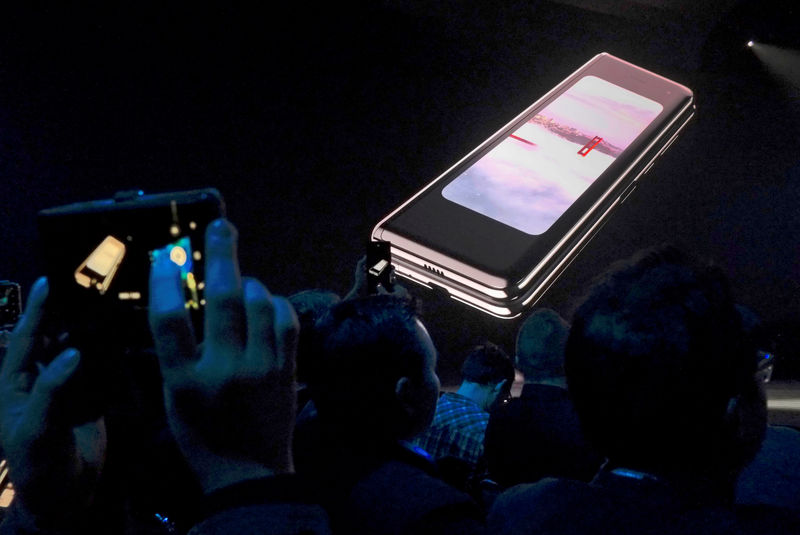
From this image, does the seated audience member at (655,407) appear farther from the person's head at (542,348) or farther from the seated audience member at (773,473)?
the person's head at (542,348)

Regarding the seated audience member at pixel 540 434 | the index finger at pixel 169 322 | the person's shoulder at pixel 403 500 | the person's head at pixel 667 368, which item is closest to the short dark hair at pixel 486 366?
the seated audience member at pixel 540 434

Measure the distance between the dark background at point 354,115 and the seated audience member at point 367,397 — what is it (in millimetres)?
928

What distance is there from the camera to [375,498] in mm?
623

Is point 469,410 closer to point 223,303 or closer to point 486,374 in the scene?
point 486,374

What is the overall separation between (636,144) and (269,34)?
3.22 feet

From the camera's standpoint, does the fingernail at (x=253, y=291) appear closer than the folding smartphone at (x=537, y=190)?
Yes

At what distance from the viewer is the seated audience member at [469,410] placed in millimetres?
1590

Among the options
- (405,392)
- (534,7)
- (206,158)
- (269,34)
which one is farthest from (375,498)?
(534,7)

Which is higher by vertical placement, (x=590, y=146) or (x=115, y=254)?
(x=115, y=254)

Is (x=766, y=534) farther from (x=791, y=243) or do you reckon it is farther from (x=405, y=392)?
(x=791, y=243)

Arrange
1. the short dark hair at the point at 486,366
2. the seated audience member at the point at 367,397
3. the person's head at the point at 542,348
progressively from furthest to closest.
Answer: the short dark hair at the point at 486,366 → the person's head at the point at 542,348 → the seated audience member at the point at 367,397

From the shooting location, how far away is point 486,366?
1775mm

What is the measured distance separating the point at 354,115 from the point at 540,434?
0.99 meters

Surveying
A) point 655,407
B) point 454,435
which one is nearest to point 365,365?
point 655,407
